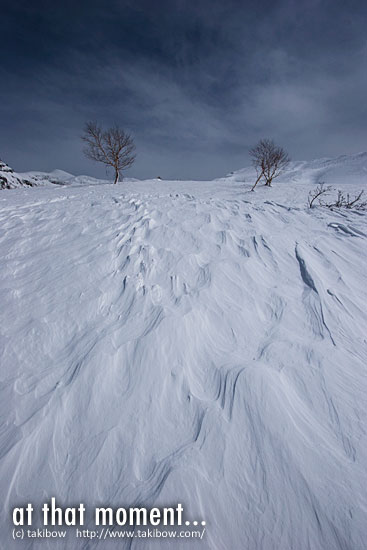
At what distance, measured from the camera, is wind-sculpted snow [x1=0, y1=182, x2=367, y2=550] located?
3.43ft

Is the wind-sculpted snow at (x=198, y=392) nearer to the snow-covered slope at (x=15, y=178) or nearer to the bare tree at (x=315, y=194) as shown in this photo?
the bare tree at (x=315, y=194)

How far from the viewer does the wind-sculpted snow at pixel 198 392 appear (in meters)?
1.05

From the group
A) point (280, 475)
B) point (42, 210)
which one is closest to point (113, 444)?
point (280, 475)

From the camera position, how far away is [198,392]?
4.79ft

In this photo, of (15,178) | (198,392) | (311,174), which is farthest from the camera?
(15,178)

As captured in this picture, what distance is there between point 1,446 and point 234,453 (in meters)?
1.44

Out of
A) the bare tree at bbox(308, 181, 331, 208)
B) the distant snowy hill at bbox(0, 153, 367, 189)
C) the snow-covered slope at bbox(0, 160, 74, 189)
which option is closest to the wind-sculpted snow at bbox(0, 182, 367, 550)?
the bare tree at bbox(308, 181, 331, 208)

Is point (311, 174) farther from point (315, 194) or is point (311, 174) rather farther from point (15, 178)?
point (15, 178)

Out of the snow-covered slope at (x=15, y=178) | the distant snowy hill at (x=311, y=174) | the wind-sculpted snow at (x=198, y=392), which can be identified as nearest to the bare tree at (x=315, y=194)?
the wind-sculpted snow at (x=198, y=392)

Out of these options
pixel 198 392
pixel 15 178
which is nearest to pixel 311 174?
pixel 198 392

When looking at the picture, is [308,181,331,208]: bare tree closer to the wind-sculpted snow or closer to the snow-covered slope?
the wind-sculpted snow

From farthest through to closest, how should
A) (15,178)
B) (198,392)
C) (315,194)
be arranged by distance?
(15,178) → (315,194) → (198,392)

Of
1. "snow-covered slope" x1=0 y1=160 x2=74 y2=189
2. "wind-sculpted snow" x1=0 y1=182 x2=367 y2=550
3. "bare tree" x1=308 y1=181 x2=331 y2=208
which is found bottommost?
"wind-sculpted snow" x1=0 y1=182 x2=367 y2=550

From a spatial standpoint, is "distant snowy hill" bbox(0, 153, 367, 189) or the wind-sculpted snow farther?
"distant snowy hill" bbox(0, 153, 367, 189)
